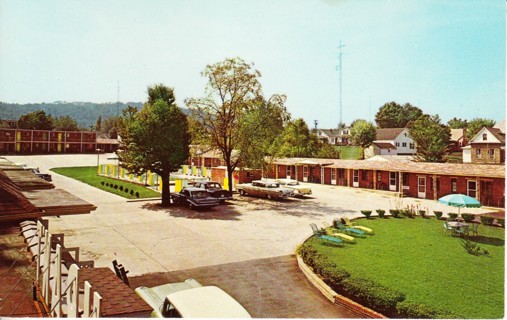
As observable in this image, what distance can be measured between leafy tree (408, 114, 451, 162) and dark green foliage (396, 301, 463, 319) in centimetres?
3444

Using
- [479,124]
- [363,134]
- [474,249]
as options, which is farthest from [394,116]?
[474,249]

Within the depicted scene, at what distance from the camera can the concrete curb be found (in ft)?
28.5

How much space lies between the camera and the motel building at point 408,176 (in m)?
22.8

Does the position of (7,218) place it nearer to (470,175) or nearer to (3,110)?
(3,110)

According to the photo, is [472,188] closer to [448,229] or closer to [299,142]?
[448,229]

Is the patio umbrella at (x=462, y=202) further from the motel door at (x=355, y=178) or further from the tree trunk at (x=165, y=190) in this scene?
the motel door at (x=355, y=178)

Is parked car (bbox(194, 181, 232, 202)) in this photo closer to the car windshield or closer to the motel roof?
the car windshield

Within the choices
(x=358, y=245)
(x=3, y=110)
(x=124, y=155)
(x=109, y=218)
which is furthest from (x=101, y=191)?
(x=358, y=245)

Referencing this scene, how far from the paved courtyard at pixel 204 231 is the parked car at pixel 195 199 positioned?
20.5 inches

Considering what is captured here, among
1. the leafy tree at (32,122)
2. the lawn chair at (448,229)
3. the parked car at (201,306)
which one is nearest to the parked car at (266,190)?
the lawn chair at (448,229)

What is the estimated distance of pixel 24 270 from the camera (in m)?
7.29

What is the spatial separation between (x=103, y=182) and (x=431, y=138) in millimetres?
33274

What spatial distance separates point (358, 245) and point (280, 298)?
5.39 m

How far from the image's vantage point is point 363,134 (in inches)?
2210
